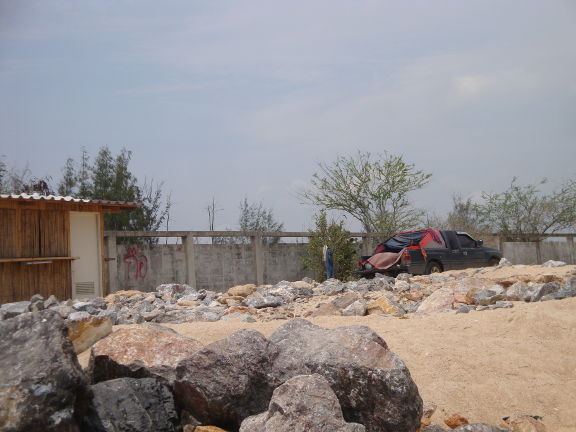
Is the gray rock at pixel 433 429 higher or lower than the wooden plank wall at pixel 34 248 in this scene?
lower

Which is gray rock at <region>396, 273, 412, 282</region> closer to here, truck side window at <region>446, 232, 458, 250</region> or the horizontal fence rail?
truck side window at <region>446, 232, 458, 250</region>

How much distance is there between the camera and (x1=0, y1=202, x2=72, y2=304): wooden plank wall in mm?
9797

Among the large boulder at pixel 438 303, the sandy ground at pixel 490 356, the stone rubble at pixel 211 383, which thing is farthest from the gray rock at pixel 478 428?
the large boulder at pixel 438 303

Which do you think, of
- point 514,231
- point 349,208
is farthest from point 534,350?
point 514,231

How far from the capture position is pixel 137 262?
12547 millimetres

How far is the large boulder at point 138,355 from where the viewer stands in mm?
3850

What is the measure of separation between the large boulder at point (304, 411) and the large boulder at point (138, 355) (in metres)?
1.07

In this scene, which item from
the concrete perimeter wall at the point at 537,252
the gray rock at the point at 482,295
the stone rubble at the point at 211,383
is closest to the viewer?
the stone rubble at the point at 211,383

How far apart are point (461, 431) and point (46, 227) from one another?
9.39 m

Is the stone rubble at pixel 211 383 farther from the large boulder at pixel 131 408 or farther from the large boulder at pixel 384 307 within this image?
the large boulder at pixel 384 307

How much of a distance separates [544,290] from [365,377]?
427cm

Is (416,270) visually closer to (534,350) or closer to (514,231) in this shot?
(534,350)

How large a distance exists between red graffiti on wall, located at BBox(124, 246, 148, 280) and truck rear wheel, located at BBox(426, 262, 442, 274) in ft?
23.8

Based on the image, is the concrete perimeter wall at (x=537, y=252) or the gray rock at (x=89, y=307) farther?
the concrete perimeter wall at (x=537, y=252)
